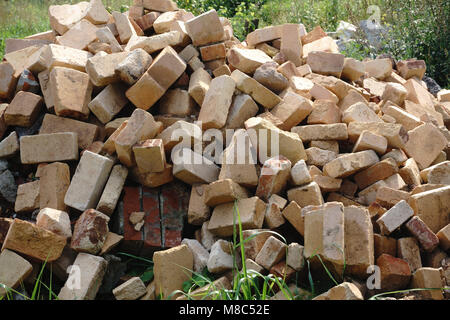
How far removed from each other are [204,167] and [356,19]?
196 inches

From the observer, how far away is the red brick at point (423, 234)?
2852 millimetres

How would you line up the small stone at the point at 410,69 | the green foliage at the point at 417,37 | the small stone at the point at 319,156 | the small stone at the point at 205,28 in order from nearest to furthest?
the small stone at the point at 319,156, the small stone at the point at 205,28, the small stone at the point at 410,69, the green foliage at the point at 417,37

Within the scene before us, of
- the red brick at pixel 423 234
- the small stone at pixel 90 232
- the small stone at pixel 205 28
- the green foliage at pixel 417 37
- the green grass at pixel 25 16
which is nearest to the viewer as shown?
the red brick at pixel 423 234

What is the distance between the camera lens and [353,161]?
333 cm

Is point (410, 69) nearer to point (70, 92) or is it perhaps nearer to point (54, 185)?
point (70, 92)

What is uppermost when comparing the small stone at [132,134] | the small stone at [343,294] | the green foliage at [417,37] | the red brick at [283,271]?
the small stone at [132,134]

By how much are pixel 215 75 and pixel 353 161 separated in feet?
4.38

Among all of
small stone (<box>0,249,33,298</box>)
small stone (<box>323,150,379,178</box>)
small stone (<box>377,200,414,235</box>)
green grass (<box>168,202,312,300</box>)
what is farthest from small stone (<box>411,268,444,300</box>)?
small stone (<box>0,249,33,298</box>)

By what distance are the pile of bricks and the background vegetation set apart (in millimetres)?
2497

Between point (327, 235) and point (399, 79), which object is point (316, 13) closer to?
point (399, 79)

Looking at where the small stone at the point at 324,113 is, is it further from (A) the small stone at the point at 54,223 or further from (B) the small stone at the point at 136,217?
(A) the small stone at the point at 54,223

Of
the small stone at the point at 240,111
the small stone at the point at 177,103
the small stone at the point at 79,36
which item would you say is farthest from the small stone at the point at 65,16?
the small stone at the point at 240,111

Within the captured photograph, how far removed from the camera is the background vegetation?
6520mm

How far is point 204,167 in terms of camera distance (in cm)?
339
